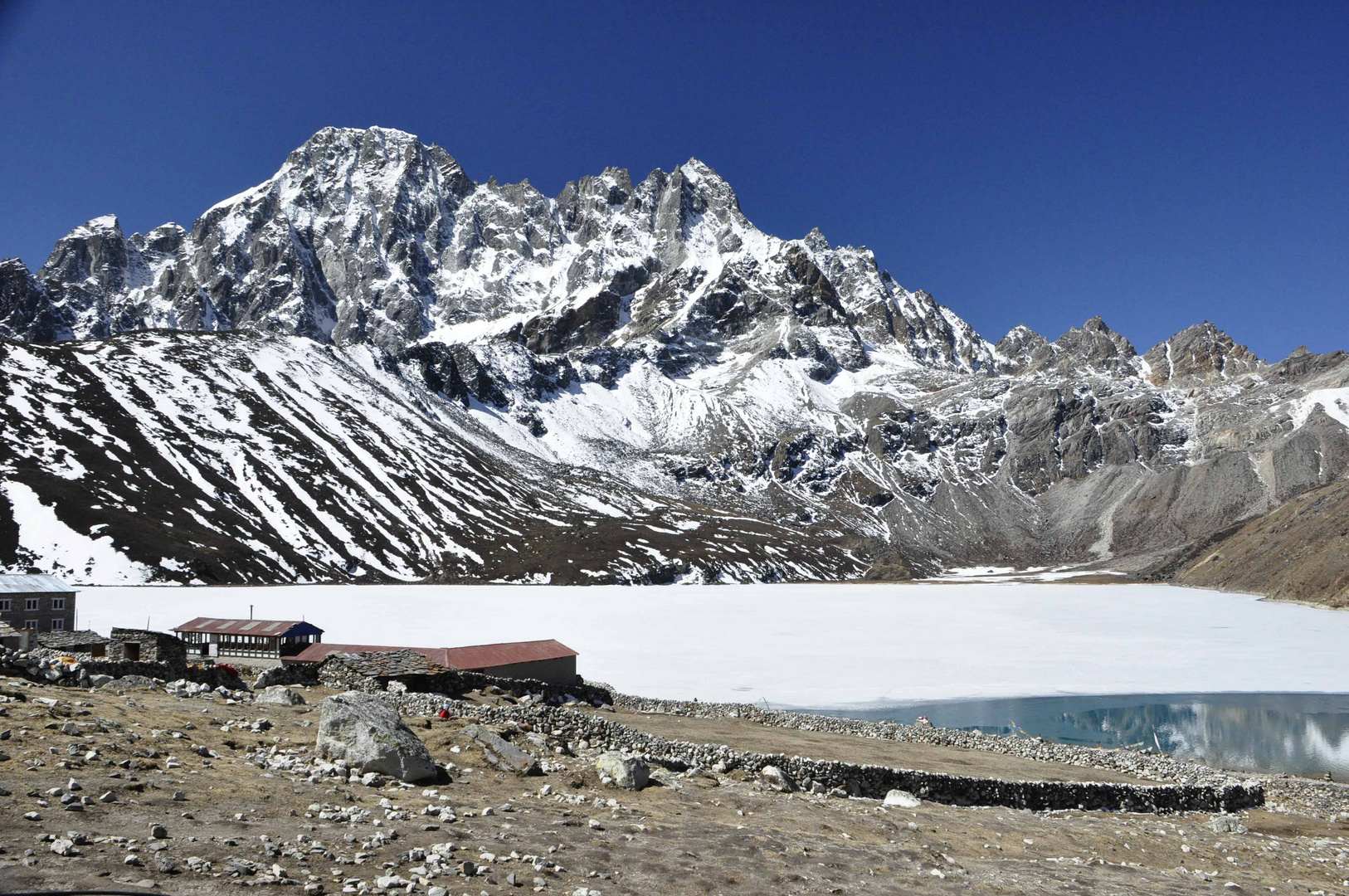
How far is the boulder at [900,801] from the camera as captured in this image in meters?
26.4

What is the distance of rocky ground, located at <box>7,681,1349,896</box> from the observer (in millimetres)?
12711

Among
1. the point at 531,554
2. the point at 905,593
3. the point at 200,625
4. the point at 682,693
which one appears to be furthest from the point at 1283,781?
the point at 531,554

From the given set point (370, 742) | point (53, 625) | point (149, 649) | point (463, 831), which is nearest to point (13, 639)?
point (149, 649)

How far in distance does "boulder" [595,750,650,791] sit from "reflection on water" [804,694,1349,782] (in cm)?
3103

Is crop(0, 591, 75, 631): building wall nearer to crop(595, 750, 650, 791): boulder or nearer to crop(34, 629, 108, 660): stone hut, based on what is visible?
crop(34, 629, 108, 660): stone hut

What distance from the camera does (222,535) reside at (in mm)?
138250

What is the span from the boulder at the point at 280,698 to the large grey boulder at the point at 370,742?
9030 millimetres

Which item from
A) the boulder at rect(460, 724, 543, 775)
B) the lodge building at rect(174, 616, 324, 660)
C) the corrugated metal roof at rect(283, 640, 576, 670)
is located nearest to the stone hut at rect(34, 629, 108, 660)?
the corrugated metal roof at rect(283, 640, 576, 670)

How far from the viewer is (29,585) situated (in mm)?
57094

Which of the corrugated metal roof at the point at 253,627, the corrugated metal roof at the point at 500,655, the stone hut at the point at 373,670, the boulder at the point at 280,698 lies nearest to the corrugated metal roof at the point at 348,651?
the corrugated metal roof at the point at 500,655

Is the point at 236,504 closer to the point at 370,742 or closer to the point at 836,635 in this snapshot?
the point at 836,635

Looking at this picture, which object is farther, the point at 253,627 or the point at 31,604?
the point at 31,604

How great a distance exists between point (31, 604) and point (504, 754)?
2006 inches

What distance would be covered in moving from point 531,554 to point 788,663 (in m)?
106
